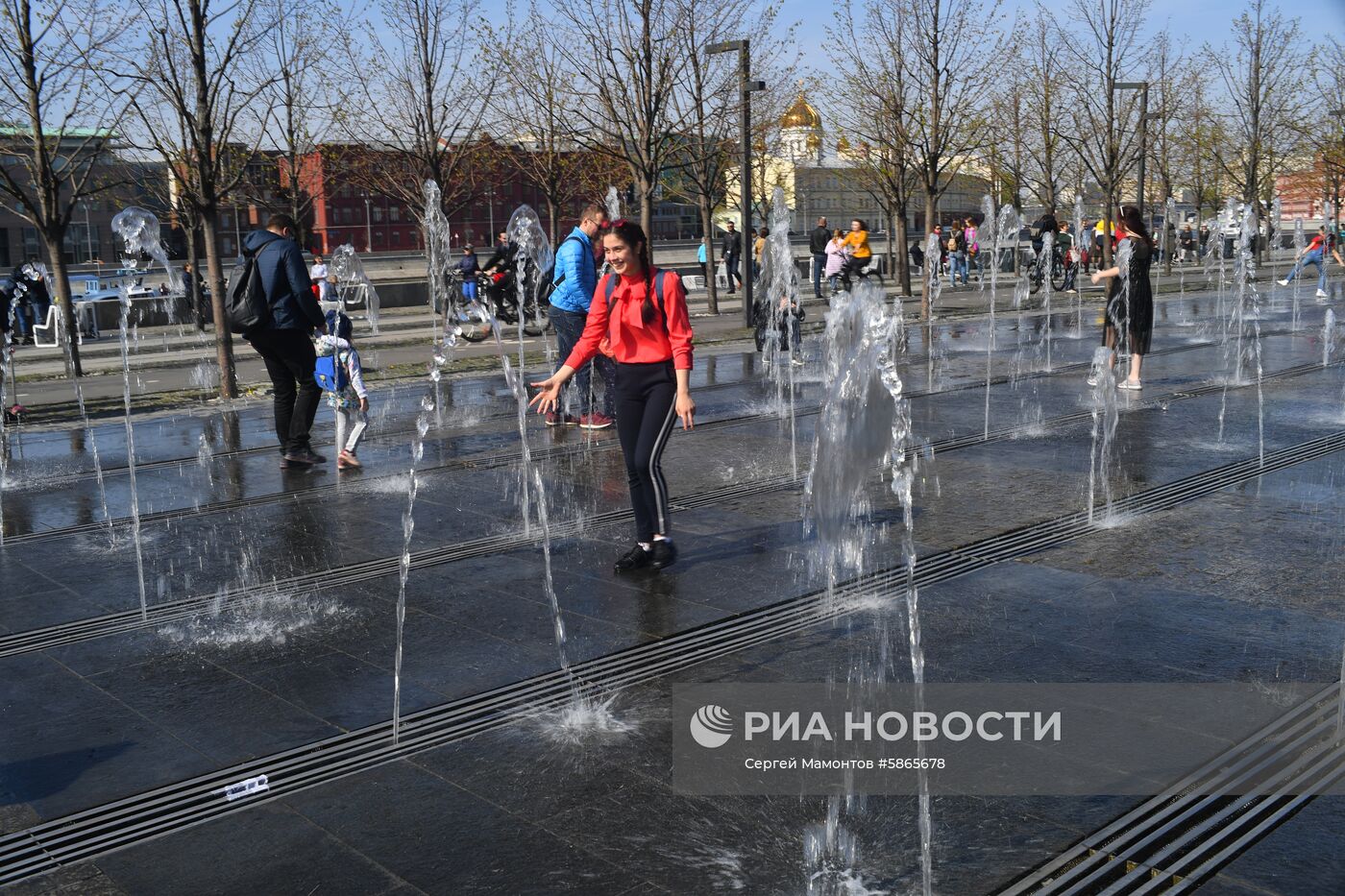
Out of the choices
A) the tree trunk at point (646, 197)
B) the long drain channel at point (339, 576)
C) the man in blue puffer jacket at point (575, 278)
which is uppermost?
the tree trunk at point (646, 197)

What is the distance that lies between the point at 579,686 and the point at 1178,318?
20.3 meters

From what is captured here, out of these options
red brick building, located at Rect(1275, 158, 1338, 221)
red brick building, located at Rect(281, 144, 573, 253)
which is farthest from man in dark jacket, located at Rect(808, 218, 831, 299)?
red brick building, located at Rect(281, 144, 573, 253)

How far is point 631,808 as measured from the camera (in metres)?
4.05

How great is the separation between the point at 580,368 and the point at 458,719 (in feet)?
16.3

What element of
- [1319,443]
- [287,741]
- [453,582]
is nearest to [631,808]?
[287,741]

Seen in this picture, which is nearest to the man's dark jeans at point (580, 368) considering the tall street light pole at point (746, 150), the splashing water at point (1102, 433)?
the splashing water at point (1102, 433)

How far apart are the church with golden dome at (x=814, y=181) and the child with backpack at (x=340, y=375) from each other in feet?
80.7

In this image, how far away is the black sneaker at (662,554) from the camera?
690 cm

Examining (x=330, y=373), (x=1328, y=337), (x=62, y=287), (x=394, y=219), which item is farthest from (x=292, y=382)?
(x=394, y=219)

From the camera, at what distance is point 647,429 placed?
672 centimetres

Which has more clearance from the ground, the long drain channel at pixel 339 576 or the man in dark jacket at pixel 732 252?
the man in dark jacket at pixel 732 252

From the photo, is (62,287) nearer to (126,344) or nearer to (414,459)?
(126,344)

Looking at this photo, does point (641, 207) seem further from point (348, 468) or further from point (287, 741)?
point (287, 741)

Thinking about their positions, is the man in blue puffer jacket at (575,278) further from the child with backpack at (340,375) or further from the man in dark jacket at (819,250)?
the man in dark jacket at (819,250)
